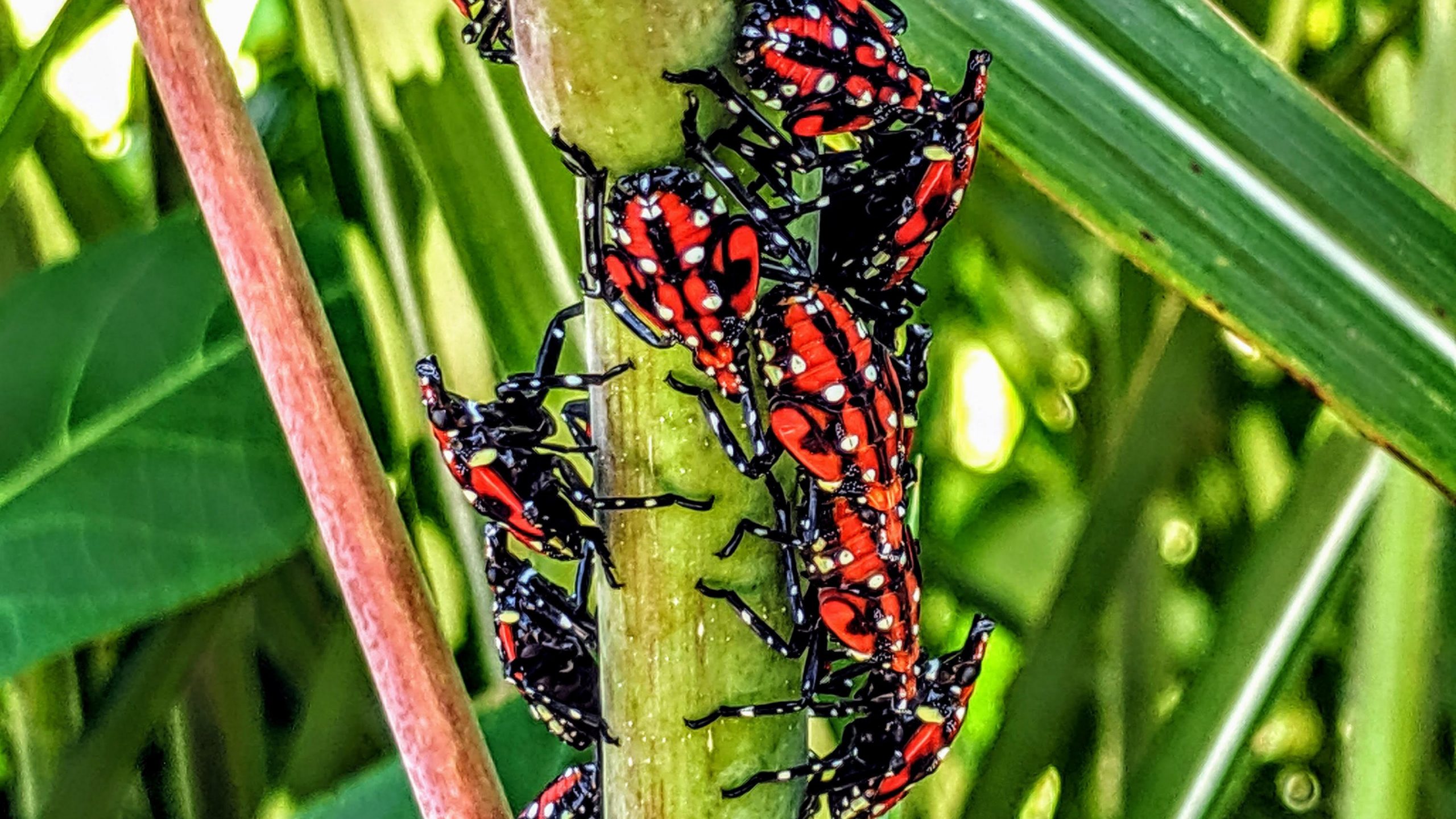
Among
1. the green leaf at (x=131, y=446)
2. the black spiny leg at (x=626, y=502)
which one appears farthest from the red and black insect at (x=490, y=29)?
the green leaf at (x=131, y=446)

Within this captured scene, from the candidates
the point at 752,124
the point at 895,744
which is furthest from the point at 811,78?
the point at 895,744

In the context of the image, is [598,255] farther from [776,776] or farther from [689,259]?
[776,776]

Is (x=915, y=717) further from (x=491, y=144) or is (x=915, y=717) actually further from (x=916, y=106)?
(x=491, y=144)

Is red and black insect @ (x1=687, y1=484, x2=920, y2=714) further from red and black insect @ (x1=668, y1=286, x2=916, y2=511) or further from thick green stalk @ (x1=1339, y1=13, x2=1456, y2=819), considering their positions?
thick green stalk @ (x1=1339, y1=13, x2=1456, y2=819)

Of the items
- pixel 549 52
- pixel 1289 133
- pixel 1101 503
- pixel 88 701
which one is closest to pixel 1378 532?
pixel 1101 503

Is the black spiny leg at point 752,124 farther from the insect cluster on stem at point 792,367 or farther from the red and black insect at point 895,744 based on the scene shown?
the red and black insect at point 895,744
